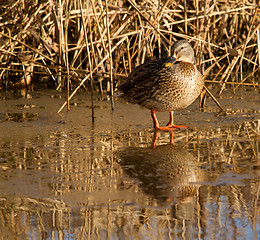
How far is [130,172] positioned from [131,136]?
1098 mm

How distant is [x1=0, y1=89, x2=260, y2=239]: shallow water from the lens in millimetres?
2539

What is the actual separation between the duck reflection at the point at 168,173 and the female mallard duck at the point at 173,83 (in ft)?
2.18

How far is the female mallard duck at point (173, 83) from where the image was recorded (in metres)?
4.66

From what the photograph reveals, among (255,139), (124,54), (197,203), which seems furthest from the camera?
(124,54)

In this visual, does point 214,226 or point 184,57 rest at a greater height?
point 184,57

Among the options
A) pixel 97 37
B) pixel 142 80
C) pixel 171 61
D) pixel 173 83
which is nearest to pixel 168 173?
pixel 173 83

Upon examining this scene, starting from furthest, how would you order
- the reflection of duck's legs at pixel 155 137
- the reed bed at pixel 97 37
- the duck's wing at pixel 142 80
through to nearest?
1. the reed bed at pixel 97 37
2. the duck's wing at pixel 142 80
3. the reflection of duck's legs at pixel 155 137

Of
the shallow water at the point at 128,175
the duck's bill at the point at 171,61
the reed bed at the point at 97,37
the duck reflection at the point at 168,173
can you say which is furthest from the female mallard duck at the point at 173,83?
the reed bed at the point at 97,37

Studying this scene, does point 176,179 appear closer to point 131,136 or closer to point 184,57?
point 131,136

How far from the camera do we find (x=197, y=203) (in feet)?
9.21

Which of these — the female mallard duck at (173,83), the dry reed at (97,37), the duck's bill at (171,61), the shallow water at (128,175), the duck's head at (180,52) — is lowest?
the shallow water at (128,175)

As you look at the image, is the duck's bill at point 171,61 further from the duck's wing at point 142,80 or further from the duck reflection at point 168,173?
the duck reflection at point 168,173

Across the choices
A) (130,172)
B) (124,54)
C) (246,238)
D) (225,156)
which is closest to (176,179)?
(130,172)

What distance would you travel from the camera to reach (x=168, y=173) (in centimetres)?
341
